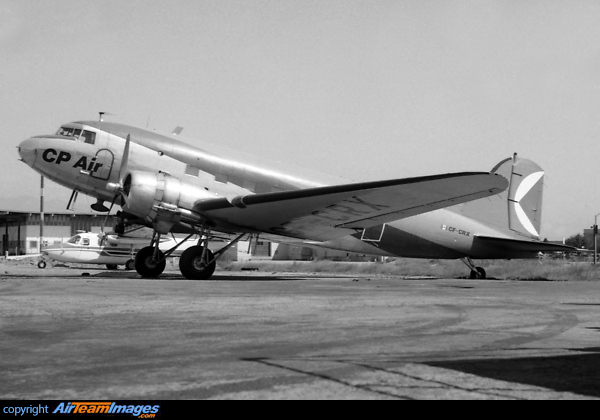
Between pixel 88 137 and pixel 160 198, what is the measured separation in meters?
3.58

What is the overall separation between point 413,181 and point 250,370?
13036mm

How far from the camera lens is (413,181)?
17219 mm

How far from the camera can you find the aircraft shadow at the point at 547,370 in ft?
14.1

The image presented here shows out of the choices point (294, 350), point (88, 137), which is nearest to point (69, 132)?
point (88, 137)

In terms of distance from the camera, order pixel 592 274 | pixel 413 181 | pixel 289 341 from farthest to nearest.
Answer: pixel 592 274 < pixel 413 181 < pixel 289 341

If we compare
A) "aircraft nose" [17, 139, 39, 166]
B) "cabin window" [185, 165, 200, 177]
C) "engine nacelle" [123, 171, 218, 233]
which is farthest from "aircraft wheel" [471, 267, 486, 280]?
"aircraft nose" [17, 139, 39, 166]

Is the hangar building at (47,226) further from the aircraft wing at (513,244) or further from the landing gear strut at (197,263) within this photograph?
the landing gear strut at (197,263)

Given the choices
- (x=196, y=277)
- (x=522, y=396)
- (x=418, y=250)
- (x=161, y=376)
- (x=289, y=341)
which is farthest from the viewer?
(x=418, y=250)

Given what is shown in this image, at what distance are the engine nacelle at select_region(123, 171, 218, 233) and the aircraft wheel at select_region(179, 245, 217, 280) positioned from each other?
99 centimetres

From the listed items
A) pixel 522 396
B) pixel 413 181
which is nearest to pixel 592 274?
pixel 413 181

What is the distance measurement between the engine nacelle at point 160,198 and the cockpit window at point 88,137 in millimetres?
2099

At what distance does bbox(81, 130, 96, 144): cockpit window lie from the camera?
800 inches

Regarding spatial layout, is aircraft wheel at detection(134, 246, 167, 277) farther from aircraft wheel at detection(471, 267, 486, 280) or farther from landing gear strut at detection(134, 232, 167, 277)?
aircraft wheel at detection(471, 267, 486, 280)
